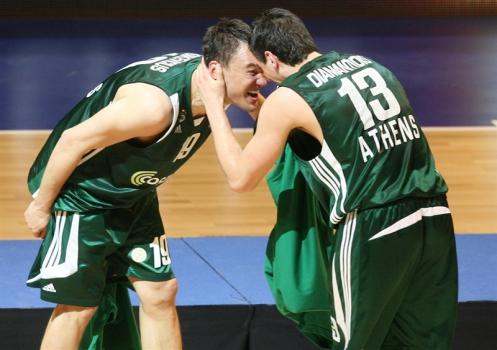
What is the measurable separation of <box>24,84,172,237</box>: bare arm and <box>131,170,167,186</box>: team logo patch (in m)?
0.15

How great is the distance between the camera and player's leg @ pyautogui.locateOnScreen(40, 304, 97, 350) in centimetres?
382

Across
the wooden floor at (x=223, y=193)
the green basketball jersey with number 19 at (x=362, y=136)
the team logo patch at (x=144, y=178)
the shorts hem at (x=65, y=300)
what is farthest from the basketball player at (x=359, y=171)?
the wooden floor at (x=223, y=193)

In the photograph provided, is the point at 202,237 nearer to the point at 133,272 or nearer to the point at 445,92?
the point at 133,272

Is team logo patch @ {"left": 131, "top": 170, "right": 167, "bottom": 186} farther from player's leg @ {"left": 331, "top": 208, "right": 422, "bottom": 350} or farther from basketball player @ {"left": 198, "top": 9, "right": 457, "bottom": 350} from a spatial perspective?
player's leg @ {"left": 331, "top": 208, "right": 422, "bottom": 350}

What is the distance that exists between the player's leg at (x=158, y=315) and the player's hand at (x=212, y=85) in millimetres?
723

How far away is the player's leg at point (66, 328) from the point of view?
3818 mm

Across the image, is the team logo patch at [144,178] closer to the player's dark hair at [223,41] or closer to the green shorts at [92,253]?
the green shorts at [92,253]

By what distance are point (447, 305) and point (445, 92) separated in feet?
20.5

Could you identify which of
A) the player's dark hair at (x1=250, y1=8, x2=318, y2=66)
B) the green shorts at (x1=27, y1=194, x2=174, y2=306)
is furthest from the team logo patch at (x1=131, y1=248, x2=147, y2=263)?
the player's dark hair at (x1=250, y1=8, x2=318, y2=66)

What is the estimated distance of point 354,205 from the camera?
3385 mm

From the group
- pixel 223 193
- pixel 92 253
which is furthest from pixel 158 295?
pixel 223 193

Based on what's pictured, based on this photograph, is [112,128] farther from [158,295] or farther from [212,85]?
[158,295]

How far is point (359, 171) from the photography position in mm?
3367

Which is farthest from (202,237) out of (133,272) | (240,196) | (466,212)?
(133,272)
